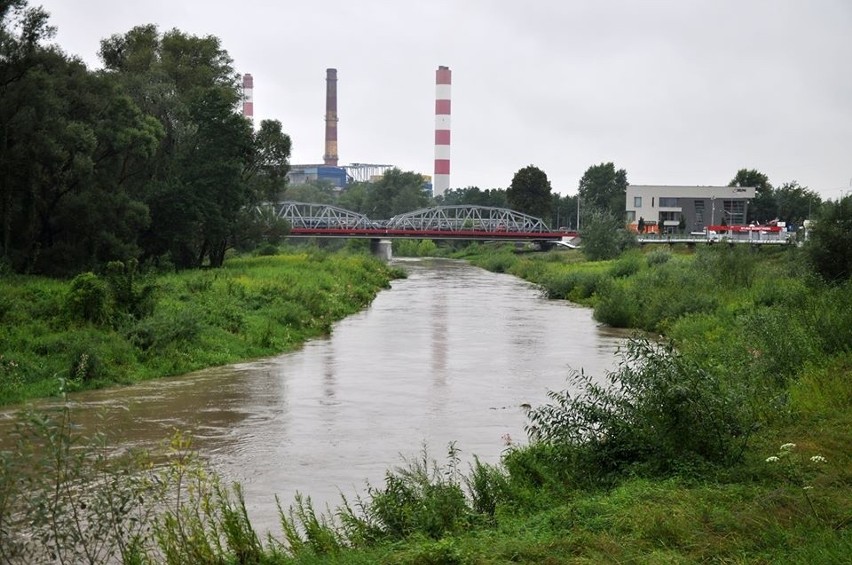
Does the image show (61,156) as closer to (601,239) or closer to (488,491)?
(488,491)

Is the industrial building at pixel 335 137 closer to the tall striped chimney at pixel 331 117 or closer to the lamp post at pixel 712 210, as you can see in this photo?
the tall striped chimney at pixel 331 117

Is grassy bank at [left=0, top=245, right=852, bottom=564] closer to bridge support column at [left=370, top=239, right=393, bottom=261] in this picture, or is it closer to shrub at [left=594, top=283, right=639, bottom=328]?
shrub at [left=594, top=283, right=639, bottom=328]

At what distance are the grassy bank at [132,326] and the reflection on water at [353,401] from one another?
0.81 meters

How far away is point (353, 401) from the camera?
64.6 feet

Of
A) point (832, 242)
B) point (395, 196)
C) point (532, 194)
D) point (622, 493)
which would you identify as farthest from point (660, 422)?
point (395, 196)

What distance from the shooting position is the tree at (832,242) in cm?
2922

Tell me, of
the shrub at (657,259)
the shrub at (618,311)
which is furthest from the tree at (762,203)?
the shrub at (618,311)

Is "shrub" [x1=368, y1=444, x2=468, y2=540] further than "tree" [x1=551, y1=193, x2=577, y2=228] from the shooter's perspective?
No

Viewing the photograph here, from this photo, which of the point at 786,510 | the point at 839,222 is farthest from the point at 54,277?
the point at 786,510

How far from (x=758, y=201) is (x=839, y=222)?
7994 cm

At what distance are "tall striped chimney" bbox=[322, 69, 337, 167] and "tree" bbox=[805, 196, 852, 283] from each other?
12322 centimetres

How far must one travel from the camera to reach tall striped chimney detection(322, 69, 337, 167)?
484 feet

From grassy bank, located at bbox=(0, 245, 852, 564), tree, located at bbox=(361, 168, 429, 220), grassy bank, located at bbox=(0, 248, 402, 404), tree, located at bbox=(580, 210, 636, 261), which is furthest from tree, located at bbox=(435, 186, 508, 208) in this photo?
grassy bank, located at bbox=(0, 245, 852, 564)

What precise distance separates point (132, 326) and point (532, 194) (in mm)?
83626
